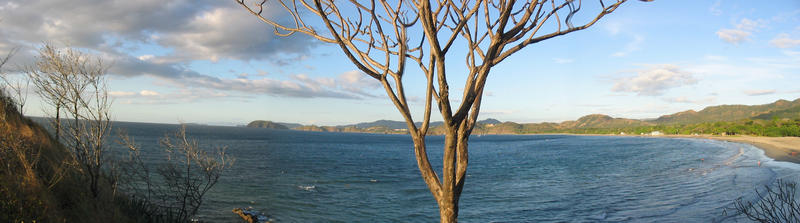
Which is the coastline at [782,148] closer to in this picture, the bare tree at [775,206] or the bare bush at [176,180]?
the bare tree at [775,206]

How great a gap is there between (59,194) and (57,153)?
16.1ft

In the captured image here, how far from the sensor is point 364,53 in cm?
373

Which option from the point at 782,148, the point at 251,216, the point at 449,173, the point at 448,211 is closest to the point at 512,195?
the point at 251,216

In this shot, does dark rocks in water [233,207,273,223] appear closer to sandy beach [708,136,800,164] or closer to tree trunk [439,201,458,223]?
tree trunk [439,201,458,223]

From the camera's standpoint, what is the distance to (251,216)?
17.0 meters

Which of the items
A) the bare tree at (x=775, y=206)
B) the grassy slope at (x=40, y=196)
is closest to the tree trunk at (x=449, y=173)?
the bare tree at (x=775, y=206)

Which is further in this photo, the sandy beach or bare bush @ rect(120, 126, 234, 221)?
the sandy beach

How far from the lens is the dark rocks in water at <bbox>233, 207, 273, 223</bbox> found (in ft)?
54.7

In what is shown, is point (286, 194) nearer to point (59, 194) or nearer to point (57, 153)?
point (57, 153)

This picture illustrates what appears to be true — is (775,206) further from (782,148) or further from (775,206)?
(782,148)

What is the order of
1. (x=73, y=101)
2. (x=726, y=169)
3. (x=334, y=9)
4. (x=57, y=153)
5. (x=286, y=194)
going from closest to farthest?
(x=334, y=9) < (x=73, y=101) < (x=57, y=153) < (x=286, y=194) < (x=726, y=169)

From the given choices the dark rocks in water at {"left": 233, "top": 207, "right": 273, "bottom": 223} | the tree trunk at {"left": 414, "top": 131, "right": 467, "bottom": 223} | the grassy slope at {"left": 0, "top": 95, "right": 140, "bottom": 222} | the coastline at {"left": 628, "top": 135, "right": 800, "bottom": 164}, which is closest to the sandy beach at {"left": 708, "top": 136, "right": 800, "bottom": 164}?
the coastline at {"left": 628, "top": 135, "right": 800, "bottom": 164}

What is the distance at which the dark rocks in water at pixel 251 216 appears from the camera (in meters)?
16.7

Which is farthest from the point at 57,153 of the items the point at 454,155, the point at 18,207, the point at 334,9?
the point at 454,155
